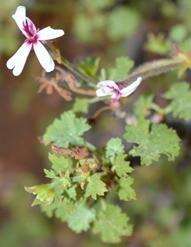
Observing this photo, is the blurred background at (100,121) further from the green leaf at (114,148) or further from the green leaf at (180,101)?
the green leaf at (114,148)

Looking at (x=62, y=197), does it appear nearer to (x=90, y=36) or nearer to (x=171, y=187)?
(x=171, y=187)

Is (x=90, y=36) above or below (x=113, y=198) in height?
above

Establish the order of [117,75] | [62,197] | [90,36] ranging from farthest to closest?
[90,36]
[117,75]
[62,197]

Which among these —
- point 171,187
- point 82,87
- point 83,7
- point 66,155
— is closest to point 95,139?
point 171,187

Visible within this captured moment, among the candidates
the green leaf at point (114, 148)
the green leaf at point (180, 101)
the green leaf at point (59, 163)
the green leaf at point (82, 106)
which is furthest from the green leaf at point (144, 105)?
the green leaf at point (59, 163)

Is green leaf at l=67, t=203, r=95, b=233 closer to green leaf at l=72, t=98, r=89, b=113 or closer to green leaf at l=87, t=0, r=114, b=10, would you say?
green leaf at l=72, t=98, r=89, b=113

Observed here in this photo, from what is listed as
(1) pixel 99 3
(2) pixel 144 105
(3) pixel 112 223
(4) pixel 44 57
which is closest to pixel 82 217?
(3) pixel 112 223

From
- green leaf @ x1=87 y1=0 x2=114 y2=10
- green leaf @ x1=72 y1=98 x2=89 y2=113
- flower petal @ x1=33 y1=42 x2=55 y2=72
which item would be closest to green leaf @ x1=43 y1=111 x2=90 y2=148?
green leaf @ x1=72 y1=98 x2=89 y2=113
